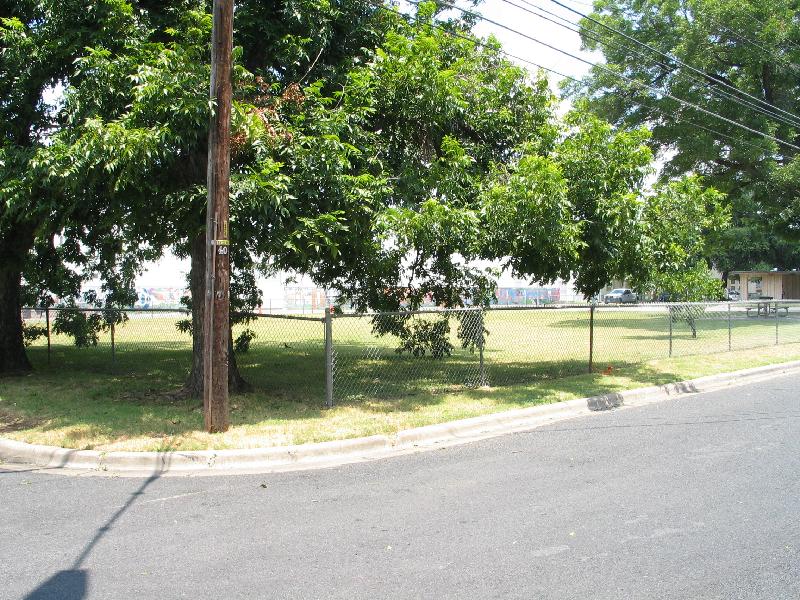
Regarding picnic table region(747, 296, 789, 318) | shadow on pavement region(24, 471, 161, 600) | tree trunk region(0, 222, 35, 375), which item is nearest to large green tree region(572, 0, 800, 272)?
picnic table region(747, 296, 789, 318)

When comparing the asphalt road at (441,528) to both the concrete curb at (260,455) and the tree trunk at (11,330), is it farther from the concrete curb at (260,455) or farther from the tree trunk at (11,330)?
the tree trunk at (11,330)

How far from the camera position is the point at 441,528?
5012 mm

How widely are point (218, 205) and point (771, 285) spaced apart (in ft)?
171

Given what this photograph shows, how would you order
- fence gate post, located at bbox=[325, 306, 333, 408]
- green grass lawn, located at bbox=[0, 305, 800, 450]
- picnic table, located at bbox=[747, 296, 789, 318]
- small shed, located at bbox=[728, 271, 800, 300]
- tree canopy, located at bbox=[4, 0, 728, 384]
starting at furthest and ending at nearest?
small shed, located at bbox=[728, 271, 800, 300] < picnic table, located at bbox=[747, 296, 789, 318] < fence gate post, located at bbox=[325, 306, 333, 408] < green grass lawn, located at bbox=[0, 305, 800, 450] < tree canopy, located at bbox=[4, 0, 728, 384]

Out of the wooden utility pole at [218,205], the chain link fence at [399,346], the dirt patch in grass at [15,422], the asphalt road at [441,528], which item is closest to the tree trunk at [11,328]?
the chain link fence at [399,346]

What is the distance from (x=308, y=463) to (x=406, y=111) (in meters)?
5.87

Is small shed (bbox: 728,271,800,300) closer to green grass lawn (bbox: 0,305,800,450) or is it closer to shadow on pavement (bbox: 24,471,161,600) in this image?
green grass lawn (bbox: 0,305,800,450)

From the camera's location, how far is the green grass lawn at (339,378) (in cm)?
834

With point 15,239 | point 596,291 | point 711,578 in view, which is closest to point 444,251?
point 596,291

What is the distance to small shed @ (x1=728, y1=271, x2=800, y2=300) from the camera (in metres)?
48.8

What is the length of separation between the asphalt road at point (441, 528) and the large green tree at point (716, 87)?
22.5m

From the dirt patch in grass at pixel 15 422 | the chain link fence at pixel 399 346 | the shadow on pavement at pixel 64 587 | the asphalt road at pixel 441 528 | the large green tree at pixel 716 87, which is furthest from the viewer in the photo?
the large green tree at pixel 716 87

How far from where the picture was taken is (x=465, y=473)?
259 inches

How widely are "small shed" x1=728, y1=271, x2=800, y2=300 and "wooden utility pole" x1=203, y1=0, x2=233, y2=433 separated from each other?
49.4 m
